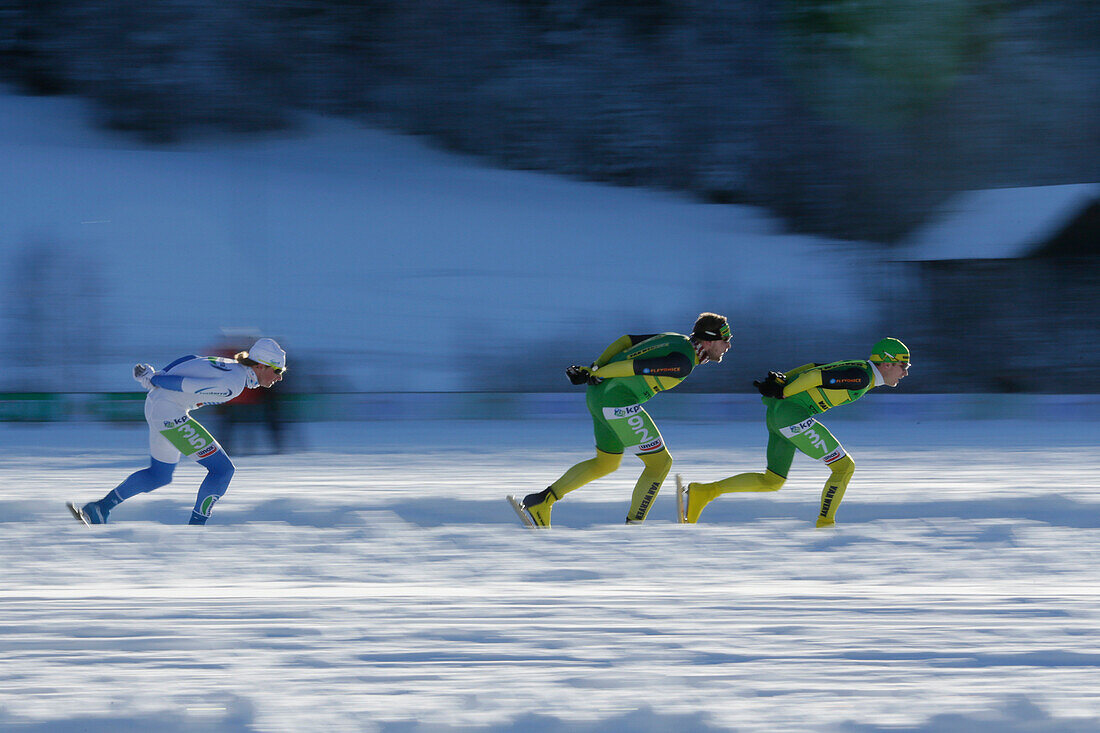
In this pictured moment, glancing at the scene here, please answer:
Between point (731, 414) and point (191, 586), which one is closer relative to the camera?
point (191, 586)

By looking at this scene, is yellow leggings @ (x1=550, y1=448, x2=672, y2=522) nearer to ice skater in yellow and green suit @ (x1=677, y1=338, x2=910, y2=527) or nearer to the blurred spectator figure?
ice skater in yellow and green suit @ (x1=677, y1=338, x2=910, y2=527)

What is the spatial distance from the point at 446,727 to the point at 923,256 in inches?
643

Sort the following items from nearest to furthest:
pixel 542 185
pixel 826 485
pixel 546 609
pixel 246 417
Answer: pixel 546 609, pixel 826 485, pixel 246 417, pixel 542 185

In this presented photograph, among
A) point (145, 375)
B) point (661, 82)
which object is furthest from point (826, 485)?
point (661, 82)

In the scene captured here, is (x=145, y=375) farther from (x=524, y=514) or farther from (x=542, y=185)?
(x=542, y=185)

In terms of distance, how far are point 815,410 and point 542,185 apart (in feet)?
50.3

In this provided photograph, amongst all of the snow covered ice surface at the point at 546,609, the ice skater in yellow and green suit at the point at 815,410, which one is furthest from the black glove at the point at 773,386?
the snow covered ice surface at the point at 546,609

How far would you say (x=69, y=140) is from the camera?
72.0ft

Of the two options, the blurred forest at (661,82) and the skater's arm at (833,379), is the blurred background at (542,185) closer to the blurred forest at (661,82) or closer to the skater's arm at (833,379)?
the blurred forest at (661,82)

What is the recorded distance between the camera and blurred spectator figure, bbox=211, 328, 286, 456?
11.1 m

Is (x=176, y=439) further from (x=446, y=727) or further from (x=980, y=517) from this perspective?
(x=980, y=517)

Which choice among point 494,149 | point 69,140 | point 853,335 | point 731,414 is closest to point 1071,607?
point 731,414

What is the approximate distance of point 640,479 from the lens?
6.84 meters

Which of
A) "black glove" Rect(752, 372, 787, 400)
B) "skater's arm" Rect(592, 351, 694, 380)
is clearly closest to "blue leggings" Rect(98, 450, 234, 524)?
"skater's arm" Rect(592, 351, 694, 380)
